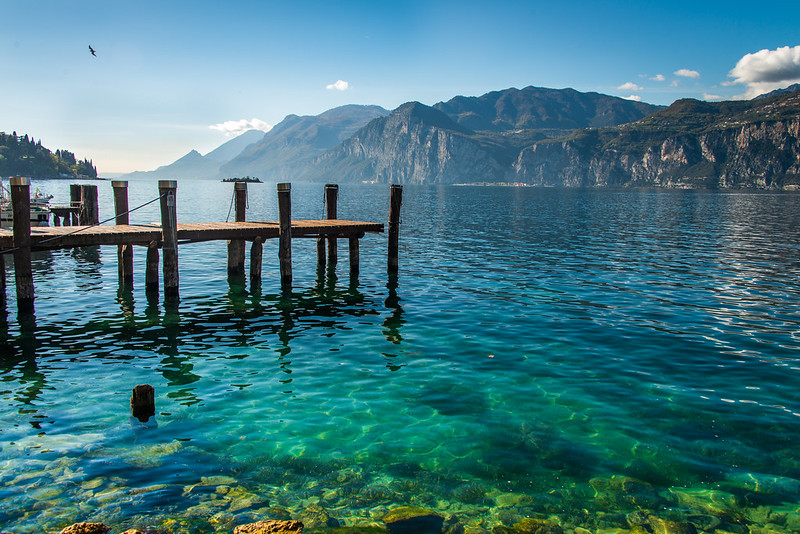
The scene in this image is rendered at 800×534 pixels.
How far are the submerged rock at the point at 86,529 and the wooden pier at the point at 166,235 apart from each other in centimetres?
Answer: 1013

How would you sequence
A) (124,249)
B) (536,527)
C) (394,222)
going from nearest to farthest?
(536,527) → (124,249) → (394,222)

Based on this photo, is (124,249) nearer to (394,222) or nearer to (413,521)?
(394,222)

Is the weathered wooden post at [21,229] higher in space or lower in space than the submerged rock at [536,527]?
higher

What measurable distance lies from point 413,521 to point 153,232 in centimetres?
1446

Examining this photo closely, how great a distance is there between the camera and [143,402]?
944cm

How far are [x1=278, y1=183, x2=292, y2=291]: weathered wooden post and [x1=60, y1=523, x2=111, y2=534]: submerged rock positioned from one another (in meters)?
14.2

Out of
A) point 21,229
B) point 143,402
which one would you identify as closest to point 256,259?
point 21,229

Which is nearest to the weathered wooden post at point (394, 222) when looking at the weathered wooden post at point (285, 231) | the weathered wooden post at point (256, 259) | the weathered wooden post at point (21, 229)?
the weathered wooden post at point (285, 231)

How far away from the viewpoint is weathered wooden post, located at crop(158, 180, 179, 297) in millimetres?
16828

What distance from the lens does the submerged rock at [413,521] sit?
6.68 m

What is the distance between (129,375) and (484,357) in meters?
8.51

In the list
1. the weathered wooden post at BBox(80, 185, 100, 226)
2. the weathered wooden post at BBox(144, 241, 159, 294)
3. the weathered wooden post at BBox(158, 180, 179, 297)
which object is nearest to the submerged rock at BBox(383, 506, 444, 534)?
the weathered wooden post at BBox(158, 180, 179, 297)

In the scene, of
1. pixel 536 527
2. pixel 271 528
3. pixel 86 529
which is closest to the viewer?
pixel 86 529

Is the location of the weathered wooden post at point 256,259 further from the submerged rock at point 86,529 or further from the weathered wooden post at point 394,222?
the submerged rock at point 86,529
